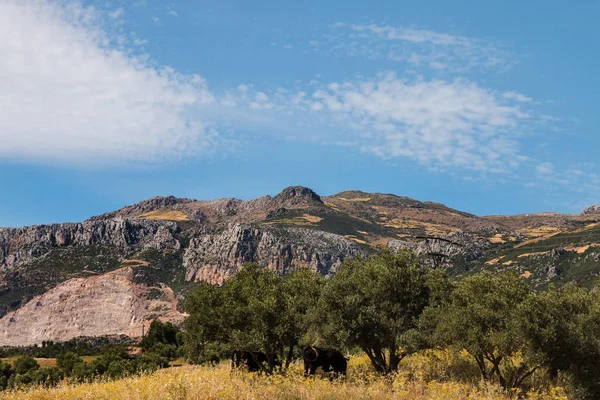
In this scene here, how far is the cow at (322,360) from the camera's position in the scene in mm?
31094

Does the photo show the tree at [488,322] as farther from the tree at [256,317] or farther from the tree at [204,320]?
the tree at [204,320]

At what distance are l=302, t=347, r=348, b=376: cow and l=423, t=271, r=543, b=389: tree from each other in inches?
255

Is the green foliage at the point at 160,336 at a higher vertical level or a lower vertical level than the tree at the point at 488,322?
lower

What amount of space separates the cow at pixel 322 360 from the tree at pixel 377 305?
1.55 metres

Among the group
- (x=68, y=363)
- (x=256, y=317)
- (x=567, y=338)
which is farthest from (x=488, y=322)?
(x=68, y=363)

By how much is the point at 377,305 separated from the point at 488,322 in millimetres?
7185

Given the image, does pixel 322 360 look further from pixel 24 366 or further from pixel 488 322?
pixel 24 366

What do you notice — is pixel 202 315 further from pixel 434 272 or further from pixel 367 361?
pixel 434 272

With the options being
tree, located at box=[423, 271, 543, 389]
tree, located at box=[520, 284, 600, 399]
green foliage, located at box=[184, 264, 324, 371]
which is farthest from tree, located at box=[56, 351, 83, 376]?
tree, located at box=[520, 284, 600, 399]

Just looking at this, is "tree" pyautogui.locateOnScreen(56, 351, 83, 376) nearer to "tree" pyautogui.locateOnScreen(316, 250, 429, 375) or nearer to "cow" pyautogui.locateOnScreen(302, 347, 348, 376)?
"cow" pyautogui.locateOnScreen(302, 347, 348, 376)

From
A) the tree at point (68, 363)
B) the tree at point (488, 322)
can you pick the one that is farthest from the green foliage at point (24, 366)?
the tree at point (488, 322)

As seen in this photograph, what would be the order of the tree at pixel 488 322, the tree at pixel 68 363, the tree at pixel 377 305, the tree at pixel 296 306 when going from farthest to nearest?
the tree at pixel 68 363, the tree at pixel 296 306, the tree at pixel 377 305, the tree at pixel 488 322

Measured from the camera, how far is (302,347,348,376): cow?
31.1m

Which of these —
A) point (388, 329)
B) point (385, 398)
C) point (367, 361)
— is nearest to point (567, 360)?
point (388, 329)
